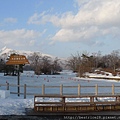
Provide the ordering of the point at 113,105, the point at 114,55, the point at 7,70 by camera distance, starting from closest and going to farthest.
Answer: the point at 113,105, the point at 7,70, the point at 114,55

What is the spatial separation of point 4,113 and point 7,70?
271ft

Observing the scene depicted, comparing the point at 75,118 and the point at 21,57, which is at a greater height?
the point at 21,57

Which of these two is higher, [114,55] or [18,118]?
[114,55]

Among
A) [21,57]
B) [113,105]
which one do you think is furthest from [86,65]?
[113,105]

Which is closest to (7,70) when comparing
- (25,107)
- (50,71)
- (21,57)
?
(50,71)

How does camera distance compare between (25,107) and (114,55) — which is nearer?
(25,107)

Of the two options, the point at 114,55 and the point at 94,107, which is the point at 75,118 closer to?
the point at 94,107

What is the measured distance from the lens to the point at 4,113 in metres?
11.2

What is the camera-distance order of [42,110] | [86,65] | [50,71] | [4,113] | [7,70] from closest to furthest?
[4,113], [42,110], [7,70], [86,65], [50,71]

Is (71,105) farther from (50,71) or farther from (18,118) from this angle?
(50,71)

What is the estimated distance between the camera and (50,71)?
117 meters

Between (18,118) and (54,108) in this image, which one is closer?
(18,118)

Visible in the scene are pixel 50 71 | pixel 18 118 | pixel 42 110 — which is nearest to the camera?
pixel 18 118

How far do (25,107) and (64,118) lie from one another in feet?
10.8
